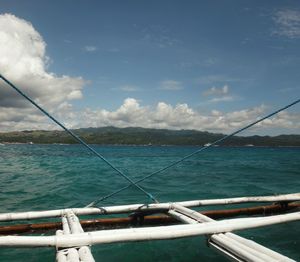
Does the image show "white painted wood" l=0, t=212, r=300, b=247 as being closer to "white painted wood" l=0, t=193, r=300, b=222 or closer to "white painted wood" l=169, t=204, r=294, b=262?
"white painted wood" l=169, t=204, r=294, b=262

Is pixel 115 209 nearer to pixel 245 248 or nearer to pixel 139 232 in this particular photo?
pixel 139 232

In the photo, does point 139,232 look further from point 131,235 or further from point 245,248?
point 245,248

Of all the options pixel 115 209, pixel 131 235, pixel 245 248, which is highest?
pixel 131 235

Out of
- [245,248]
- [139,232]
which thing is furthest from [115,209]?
[245,248]

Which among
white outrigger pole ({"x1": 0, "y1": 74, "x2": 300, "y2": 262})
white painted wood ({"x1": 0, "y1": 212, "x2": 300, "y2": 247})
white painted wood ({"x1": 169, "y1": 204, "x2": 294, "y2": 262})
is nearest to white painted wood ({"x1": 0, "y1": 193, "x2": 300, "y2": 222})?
white outrigger pole ({"x1": 0, "y1": 74, "x2": 300, "y2": 262})

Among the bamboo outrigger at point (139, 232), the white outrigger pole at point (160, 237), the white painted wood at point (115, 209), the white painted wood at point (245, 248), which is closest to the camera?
the white painted wood at point (245, 248)

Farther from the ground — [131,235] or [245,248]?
[131,235]

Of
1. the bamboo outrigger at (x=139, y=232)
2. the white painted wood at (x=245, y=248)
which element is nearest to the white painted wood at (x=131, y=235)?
the bamboo outrigger at (x=139, y=232)

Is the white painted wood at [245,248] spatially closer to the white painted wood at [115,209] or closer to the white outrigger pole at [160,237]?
the white outrigger pole at [160,237]

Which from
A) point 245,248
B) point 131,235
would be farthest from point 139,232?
point 245,248

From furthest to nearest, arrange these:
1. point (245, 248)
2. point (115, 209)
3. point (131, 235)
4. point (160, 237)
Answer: point (115, 209)
point (160, 237)
point (131, 235)
point (245, 248)

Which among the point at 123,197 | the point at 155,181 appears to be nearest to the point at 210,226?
the point at 123,197

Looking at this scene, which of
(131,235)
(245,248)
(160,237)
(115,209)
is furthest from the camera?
(115,209)

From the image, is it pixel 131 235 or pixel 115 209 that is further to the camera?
pixel 115 209
